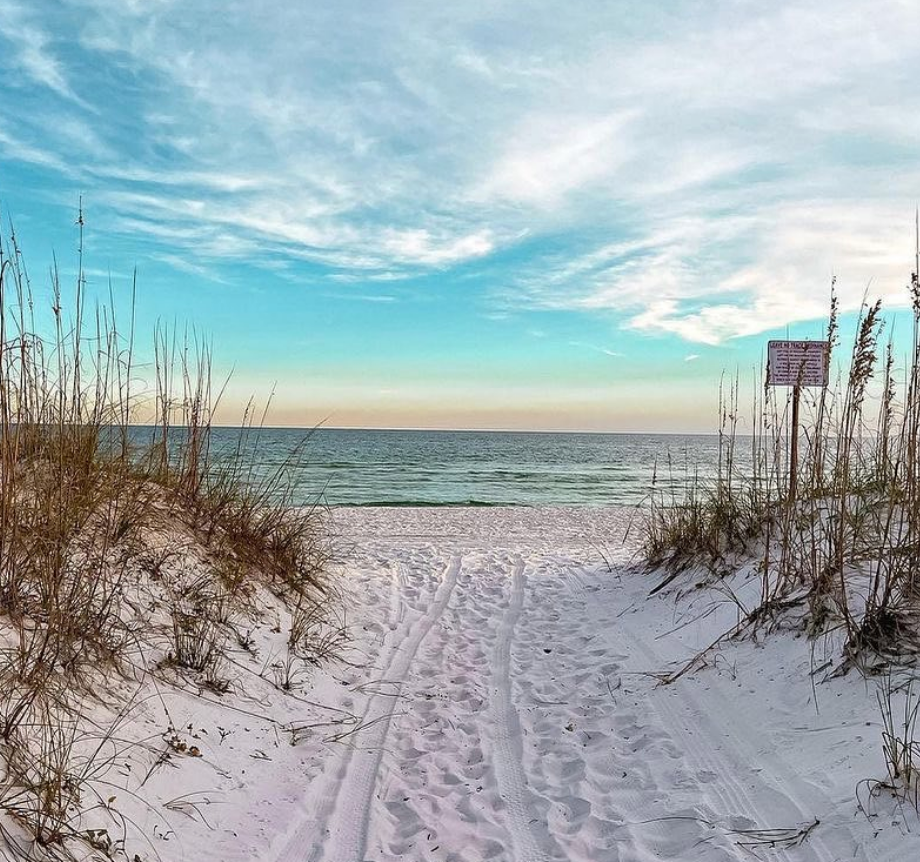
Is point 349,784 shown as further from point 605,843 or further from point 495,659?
point 495,659

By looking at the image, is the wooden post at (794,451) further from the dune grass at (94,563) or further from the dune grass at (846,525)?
the dune grass at (94,563)

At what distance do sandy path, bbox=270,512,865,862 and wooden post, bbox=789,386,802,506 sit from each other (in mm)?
1378

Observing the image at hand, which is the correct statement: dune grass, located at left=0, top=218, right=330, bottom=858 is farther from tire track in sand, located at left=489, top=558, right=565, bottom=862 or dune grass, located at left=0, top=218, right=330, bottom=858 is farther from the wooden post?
the wooden post

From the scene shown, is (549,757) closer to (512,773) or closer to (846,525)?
(512,773)

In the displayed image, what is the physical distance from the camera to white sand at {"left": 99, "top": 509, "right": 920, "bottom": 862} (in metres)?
2.38

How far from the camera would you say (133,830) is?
7.06 ft

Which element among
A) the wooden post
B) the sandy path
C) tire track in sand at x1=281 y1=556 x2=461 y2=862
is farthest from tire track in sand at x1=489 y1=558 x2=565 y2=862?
the wooden post

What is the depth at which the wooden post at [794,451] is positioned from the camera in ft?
14.5

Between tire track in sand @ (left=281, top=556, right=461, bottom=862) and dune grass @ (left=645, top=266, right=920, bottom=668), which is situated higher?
dune grass @ (left=645, top=266, right=920, bottom=668)

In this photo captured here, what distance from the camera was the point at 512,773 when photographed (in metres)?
3.02

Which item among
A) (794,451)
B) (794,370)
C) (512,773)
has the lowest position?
(512,773)

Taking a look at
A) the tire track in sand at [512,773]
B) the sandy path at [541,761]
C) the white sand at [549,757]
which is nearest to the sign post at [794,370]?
the white sand at [549,757]

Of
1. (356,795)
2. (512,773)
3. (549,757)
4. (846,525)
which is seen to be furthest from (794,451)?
(356,795)

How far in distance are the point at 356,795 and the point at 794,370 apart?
4321mm
